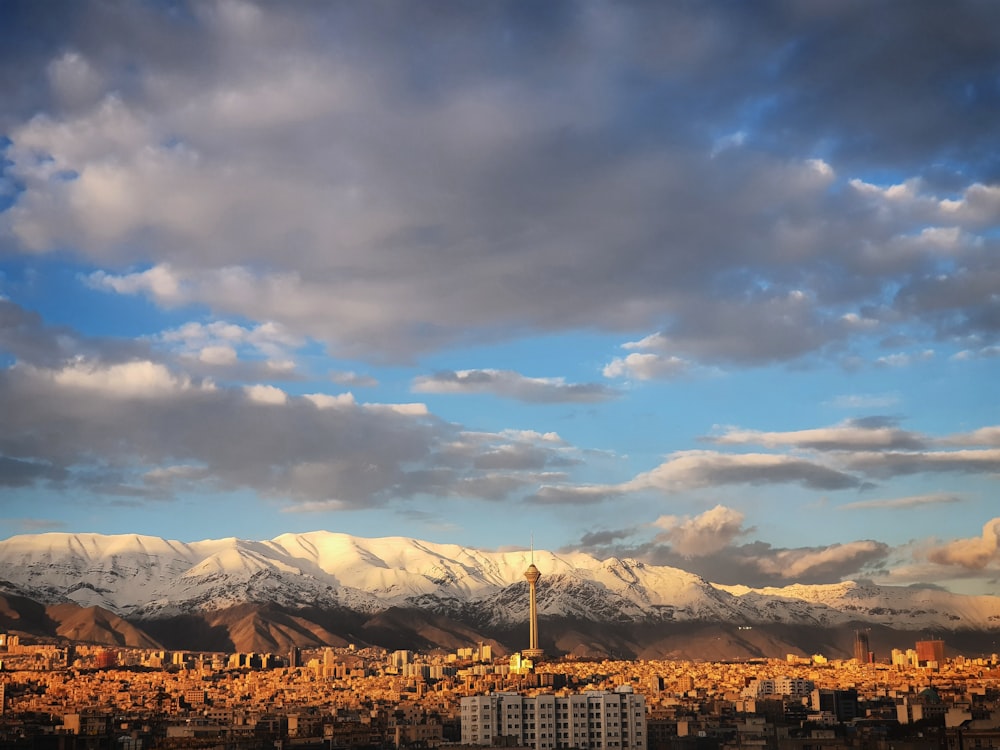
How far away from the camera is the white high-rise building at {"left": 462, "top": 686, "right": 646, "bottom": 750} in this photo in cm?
10138

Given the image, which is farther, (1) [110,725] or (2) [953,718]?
(1) [110,725]

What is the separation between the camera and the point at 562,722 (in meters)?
102

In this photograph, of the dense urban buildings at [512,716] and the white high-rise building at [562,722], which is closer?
the white high-rise building at [562,722]

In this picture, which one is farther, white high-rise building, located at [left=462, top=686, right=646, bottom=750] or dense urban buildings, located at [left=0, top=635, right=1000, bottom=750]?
dense urban buildings, located at [left=0, top=635, right=1000, bottom=750]

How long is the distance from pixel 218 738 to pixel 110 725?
55.2 feet

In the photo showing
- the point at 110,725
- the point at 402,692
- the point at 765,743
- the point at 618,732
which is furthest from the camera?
the point at 402,692

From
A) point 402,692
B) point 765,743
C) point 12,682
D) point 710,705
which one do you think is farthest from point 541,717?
point 12,682

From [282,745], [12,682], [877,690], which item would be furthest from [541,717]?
[12,682]

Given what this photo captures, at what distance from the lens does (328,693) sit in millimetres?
192875

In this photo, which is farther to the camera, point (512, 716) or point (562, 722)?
point (512, 716)

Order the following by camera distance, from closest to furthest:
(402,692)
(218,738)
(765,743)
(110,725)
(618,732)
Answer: (618,732), (765,743), (218,738), (110,725), (402,692)

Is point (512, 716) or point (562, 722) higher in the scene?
point (512, 716)

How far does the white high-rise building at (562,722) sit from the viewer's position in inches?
3991

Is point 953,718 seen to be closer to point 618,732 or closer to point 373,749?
point 618,732
